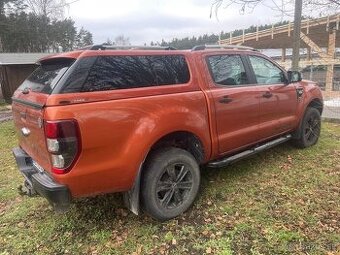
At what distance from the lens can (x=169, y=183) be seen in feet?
12.4

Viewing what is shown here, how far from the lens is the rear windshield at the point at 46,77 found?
3.21 m

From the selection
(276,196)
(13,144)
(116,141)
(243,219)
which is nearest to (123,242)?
(116,141)

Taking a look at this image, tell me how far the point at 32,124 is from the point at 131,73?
1119mm

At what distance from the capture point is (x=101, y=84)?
323cm

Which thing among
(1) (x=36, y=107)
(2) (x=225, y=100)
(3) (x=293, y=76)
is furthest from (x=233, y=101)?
(1) (x=36, y=107)

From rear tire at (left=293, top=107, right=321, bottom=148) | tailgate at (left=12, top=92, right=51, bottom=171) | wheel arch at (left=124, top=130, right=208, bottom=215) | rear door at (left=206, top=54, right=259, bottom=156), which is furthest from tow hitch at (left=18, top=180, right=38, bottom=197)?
rear tire at (left=293, top=107, right=321, bottom=148)

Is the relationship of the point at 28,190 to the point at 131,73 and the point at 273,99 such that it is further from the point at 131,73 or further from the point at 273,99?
the point at 273,99

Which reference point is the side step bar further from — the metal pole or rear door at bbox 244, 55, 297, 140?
the metal pole

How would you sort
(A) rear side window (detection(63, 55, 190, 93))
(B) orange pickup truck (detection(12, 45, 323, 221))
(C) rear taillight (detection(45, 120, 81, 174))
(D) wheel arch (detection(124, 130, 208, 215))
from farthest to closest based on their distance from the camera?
(D) wheel arch (detection(124, 130, 208, 215)), (A) rear side window (detection(63, 55, 190, 93)), (B) orange pickup truck (detection(12, 45, 323, 221)), (C) rear taillight (detection(45, 120, 81, 174))

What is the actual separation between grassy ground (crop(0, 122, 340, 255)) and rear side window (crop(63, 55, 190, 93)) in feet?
5.25

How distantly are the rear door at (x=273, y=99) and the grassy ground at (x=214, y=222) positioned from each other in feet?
2.36

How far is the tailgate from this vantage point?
3.10 m

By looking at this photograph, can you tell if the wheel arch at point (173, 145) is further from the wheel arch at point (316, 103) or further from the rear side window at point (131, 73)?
the wheel arch at point (316, 103)

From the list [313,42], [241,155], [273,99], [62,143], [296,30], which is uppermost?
[296,30]
